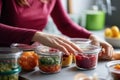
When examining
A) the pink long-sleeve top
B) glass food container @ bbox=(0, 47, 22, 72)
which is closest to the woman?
the pink long-sleeve top

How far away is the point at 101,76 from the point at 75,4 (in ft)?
4.77

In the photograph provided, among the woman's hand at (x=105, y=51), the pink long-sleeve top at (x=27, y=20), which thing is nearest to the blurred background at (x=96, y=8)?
the pink long-sleeve top at (x=27, y=20)

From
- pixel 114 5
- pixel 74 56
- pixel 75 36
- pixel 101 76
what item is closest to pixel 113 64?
pixel 101 76

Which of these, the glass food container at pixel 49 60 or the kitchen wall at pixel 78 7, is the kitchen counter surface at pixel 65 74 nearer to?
the glass food container at pixel 49 60

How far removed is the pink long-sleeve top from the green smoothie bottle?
0.77m

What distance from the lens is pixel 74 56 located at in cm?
112

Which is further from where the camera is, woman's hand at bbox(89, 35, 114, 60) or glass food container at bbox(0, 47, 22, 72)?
woman's hand at bbox(89, 35, 114, 60)

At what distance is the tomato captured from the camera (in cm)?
105

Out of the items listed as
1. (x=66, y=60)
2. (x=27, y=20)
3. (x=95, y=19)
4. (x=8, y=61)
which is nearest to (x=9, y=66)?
(x=8, y=61)

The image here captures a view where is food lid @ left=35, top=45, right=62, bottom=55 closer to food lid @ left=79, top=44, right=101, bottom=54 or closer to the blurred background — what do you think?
food lid @ left=79, top=44, right=101, bottom=54

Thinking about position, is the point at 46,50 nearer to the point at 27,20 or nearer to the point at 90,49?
the point at 90,49

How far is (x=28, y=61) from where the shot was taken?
105 centimetres

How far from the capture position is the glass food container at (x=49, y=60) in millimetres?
1023

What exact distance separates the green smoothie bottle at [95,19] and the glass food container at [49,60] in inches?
49.5
